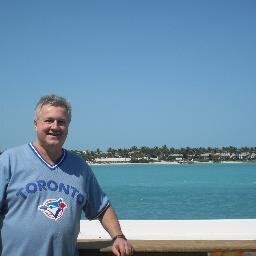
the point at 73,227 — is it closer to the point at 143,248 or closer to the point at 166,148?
the point at 143,248

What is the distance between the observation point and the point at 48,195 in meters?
2.55

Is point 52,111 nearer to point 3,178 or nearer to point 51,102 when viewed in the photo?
point 51,102

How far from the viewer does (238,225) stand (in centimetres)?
331

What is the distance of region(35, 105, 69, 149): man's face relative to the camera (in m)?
2.64

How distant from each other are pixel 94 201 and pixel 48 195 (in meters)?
0.30

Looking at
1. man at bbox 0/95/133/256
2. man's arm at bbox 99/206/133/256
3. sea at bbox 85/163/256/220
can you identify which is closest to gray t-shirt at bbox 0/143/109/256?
man at bbox 0/95/133/256

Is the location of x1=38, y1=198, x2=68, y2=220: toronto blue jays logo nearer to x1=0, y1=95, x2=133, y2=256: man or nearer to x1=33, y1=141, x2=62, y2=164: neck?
x1=0, y1=95, x2=133, y2=256: man

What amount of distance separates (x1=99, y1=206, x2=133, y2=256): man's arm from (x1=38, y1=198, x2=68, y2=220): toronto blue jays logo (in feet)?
0.89

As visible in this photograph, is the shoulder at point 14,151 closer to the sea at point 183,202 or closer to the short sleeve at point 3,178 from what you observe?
the short sleeve at point 3,178

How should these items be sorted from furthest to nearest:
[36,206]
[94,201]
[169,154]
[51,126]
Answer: [169,154]
[94,201]
[51,126]
[36,206]

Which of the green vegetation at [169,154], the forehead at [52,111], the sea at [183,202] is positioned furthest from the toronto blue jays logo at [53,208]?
the green vegetation at [169,154]

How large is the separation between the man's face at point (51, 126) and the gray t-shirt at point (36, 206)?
0.09m

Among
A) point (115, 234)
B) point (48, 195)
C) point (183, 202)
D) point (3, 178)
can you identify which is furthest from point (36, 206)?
point (183, 202)

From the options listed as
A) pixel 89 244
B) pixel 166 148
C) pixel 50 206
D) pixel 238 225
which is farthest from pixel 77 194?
pixel 166 148
